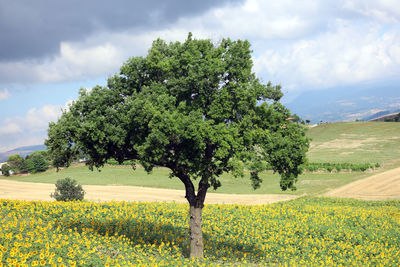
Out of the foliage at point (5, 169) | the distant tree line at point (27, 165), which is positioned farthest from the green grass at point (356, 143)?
the foliage at point (5, 169)

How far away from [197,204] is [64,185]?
1794 centimetres

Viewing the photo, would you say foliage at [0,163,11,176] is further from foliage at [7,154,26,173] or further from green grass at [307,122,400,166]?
green grass at [307,122,400,166]

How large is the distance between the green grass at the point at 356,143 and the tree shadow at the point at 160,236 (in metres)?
61.0

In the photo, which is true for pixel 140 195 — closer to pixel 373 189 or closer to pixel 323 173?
pixel 373 189

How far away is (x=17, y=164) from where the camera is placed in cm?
8850

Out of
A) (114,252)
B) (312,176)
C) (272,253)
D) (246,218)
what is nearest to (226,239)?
(272,253)

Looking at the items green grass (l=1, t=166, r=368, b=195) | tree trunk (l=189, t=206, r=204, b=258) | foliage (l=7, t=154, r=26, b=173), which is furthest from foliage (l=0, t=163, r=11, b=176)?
tree trunk (l=189, t=206, r=204, b=258)

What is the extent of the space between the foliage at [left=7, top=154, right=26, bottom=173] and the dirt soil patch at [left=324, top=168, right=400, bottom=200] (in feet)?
235

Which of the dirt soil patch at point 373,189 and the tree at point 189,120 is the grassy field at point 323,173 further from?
the tree at point 189,120

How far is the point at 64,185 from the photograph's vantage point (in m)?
32.0

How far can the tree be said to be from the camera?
16266 mm

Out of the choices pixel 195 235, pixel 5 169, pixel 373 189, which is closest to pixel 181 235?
pixel 195 235

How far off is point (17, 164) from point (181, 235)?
7927 cm

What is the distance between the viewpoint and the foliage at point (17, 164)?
87062mm
